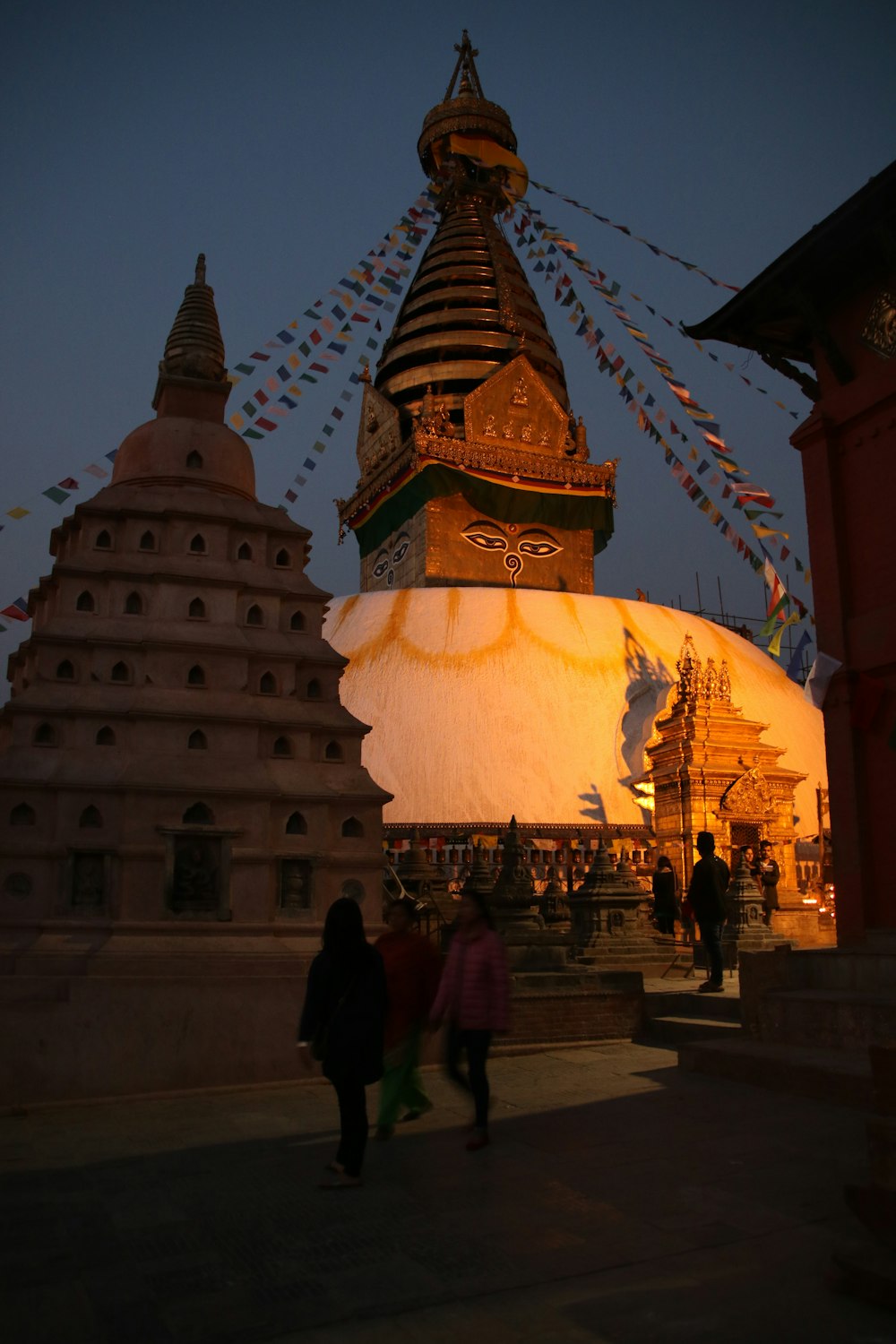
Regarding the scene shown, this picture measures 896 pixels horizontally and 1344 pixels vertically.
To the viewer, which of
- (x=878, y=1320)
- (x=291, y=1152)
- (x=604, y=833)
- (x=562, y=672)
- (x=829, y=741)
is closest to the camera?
(x=878, y=1320)

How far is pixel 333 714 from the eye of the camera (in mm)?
11422

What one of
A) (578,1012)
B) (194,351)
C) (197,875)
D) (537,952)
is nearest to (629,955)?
(537,952)

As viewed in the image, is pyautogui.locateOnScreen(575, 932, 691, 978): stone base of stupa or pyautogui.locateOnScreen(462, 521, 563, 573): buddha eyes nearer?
→ pyautogui.locateOnScreen(575, 932, 691, 978): stone base of stupa

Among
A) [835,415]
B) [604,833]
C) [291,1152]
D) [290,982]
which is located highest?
[835,415]

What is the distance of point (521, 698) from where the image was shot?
23.5 metres

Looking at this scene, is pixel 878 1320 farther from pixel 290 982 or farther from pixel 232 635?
pixel 232 635

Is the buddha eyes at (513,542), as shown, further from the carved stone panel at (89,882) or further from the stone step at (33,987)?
the stone step at (33,987)

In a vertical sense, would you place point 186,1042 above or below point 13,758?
below

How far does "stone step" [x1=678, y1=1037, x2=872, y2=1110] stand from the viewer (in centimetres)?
666

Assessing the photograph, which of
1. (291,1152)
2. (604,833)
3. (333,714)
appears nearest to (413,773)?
(604,833)

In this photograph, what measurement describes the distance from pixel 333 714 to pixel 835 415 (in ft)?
19.3

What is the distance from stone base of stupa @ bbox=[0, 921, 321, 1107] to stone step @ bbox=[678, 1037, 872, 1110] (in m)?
3.33

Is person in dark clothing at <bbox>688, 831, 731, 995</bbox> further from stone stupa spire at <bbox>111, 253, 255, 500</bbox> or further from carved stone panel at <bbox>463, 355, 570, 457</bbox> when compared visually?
carved stone panel at <bbox>463, 355, 570, 457</bbox>

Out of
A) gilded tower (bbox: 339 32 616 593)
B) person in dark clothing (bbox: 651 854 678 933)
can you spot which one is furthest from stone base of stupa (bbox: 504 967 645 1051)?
gilded tower (bbox: 339 32 616 593)
